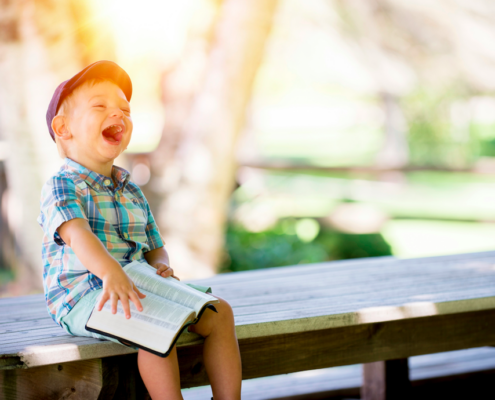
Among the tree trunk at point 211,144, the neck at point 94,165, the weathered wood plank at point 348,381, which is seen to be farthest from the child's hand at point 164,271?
the tree trunk at point 211,144

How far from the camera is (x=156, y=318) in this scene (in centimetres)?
146

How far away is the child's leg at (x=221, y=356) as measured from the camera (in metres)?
1.59

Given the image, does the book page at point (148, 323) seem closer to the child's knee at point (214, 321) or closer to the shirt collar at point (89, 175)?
the child's knee at point (214, 321)

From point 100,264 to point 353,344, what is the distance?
37.5 inches

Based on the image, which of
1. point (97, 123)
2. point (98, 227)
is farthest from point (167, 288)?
point (97, 123)

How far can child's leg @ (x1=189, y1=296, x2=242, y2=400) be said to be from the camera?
159 centimetres

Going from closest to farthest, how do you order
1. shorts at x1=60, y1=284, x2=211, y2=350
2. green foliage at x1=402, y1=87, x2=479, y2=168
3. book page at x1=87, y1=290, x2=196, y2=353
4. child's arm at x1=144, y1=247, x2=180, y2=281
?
book page at x1=87, y1=290, x2=196, y2=353 < shorts at x1=60, y1=284, x2=211, y2=350 < child's arm at x1=144, y1=247, x2=180, y2=281 < green foliage at x1=402, y1=87, x2=479, y2=168

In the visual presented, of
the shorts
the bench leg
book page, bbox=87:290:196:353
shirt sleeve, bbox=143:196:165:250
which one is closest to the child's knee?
book page, bbox=87:290:196:353

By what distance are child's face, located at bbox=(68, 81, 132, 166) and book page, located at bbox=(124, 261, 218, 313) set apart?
0.36 meters

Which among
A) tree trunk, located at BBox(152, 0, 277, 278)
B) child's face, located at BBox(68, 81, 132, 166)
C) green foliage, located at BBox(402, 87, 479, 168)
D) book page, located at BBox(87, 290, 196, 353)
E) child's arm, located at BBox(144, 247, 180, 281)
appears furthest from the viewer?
green foliage, located at BBox(402, 87, 479, 168)

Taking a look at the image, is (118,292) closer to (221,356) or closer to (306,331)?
(221,356)

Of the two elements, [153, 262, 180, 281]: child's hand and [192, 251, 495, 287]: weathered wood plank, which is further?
[192, 251, 495, 287]: weathered wood plank

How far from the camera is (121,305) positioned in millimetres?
1492

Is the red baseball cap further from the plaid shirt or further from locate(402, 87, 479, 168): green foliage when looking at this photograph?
locate(402, 87, 479, 168): green foliage
